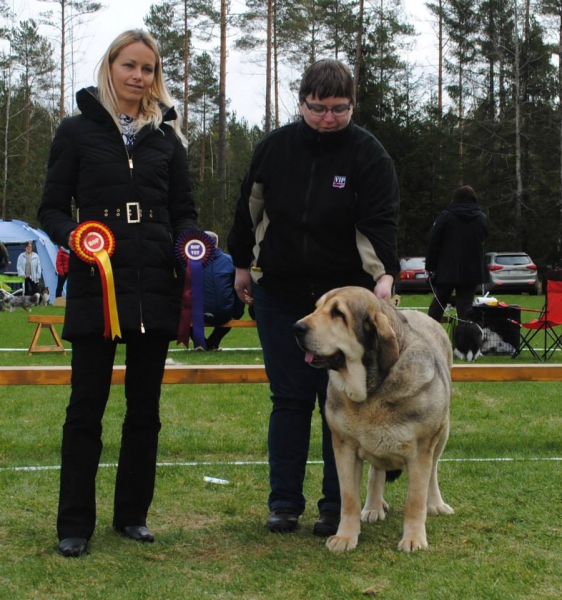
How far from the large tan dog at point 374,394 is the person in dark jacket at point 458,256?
6337 millimetres

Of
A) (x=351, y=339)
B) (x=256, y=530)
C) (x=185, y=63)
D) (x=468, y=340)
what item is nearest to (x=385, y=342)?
(x=351, y=339)

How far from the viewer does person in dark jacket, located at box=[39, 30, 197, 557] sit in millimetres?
3322

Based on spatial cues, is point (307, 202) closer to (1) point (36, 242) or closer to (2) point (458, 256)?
(2) point (458, 256)

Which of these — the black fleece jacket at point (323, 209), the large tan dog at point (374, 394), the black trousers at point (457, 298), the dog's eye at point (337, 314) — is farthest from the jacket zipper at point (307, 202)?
the black trousers at point (457, 298)

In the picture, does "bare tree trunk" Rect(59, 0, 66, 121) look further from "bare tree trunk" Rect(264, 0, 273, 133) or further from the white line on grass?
the white line on grass

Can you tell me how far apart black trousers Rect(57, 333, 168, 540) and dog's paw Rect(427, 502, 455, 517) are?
4.35 feet

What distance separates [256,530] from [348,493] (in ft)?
1.60

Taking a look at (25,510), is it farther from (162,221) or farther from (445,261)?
(445,261)

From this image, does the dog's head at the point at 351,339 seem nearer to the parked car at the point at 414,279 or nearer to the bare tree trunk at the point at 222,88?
the parked car at the point at 414,279

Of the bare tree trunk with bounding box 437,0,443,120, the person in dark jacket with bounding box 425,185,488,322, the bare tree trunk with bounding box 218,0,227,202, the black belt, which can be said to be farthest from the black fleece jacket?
the bare tree trunk with bounding box 437,0,443,120

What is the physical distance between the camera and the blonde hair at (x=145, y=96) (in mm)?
3336

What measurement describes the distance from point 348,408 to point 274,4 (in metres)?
29.6

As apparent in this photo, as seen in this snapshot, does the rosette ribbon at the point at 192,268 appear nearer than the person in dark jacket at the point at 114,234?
No

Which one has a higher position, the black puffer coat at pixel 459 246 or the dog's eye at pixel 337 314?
the black puffer coat at pixel 459 246
